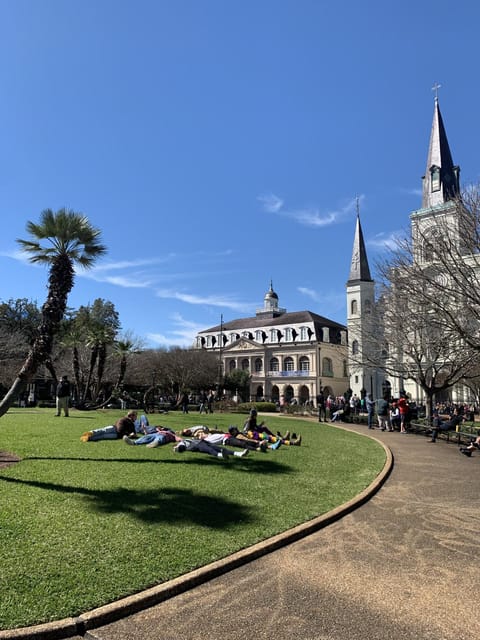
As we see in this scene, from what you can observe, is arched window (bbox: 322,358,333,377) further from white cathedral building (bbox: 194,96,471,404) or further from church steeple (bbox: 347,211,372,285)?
church steeple (bbox: 347,211,372,285)

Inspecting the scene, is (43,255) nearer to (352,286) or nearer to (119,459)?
(119,459)

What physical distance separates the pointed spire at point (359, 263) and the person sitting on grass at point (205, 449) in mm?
56770

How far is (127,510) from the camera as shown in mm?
6348

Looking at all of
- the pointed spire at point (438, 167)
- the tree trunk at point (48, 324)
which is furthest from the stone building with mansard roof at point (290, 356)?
the tree trunk at point (48, 324)

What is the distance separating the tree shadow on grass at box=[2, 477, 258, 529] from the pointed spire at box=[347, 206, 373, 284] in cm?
6052

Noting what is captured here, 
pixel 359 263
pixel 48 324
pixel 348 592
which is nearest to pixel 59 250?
pixel 48 324

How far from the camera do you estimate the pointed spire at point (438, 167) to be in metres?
54.8

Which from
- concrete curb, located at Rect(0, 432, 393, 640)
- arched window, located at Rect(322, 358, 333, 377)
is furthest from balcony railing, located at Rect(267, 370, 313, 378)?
Answer: concrete curb, located at Rect(0, 432, 393, 640)

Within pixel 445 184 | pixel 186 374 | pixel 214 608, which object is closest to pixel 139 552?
pixel 214 608

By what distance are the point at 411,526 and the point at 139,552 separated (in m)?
3.89

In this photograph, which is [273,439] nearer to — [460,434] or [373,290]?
[460,434]

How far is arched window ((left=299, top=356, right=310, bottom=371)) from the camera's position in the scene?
76.1 meters

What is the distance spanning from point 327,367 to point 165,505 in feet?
234

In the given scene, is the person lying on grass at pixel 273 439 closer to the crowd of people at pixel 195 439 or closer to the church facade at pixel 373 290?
the crowd of people at pixel 195 439
